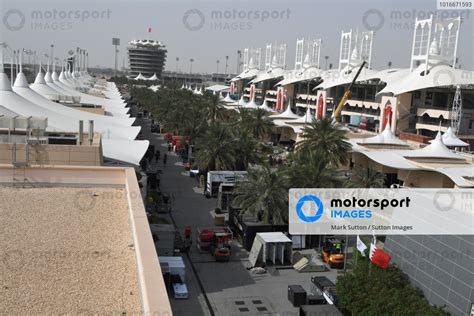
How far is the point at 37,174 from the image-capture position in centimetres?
1435

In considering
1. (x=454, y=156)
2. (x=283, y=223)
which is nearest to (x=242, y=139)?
(x=283, y=223)

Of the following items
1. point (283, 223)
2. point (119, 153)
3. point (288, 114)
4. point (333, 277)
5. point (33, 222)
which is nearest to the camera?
point (33, 222)

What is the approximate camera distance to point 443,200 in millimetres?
14906

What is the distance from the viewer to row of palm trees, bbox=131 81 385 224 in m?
20.7

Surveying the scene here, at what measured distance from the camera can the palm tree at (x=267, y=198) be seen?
Answer: 20.4 meters

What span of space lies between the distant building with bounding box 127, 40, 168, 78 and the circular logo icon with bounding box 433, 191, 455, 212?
15093 centimetres

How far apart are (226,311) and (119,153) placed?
9853 mm

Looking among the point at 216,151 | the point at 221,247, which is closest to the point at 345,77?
the point at 216,151

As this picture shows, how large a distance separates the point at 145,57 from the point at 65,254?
156563 millimetres

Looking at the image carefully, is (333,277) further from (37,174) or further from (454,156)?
(454,156)

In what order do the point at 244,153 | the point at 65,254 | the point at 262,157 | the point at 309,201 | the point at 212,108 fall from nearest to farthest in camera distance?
the point at 65,254
the point at 309,201
the point at 244,153
the point at 262,157
the point at 212,108

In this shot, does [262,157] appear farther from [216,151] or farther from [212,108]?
[212,108]

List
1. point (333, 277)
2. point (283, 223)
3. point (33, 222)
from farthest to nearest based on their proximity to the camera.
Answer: point (283, 223), point (333, 277), point (33, 222)

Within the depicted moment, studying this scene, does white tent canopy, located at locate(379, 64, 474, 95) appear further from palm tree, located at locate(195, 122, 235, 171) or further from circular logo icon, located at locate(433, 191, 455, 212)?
circular logo icon, located at locate(433, 191, 455, 212)
